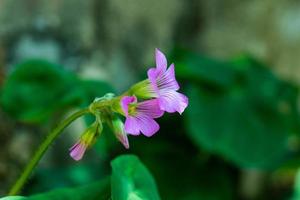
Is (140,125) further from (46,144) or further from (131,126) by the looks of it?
(46,144)

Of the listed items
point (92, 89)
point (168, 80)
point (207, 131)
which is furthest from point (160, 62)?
point (207, 131)

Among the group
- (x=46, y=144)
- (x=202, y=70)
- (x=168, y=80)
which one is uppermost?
(x=168, y=80)

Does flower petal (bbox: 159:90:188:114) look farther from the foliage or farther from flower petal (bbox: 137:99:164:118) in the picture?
the foliage

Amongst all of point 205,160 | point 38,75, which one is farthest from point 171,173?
point 38,75

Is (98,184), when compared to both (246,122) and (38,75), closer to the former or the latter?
(38,75)

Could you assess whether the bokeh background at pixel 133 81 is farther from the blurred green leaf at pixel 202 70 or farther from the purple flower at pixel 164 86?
the purple flower at pixel 164 86

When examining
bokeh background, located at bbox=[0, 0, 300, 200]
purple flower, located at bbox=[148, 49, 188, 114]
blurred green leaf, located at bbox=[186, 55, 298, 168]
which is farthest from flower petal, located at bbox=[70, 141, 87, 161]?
blurred green leaf, located at bbox=[186, 55, 298, 168]

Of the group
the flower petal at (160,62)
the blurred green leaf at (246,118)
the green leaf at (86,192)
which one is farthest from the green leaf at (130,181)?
the blurred green leaf at (246,118)
